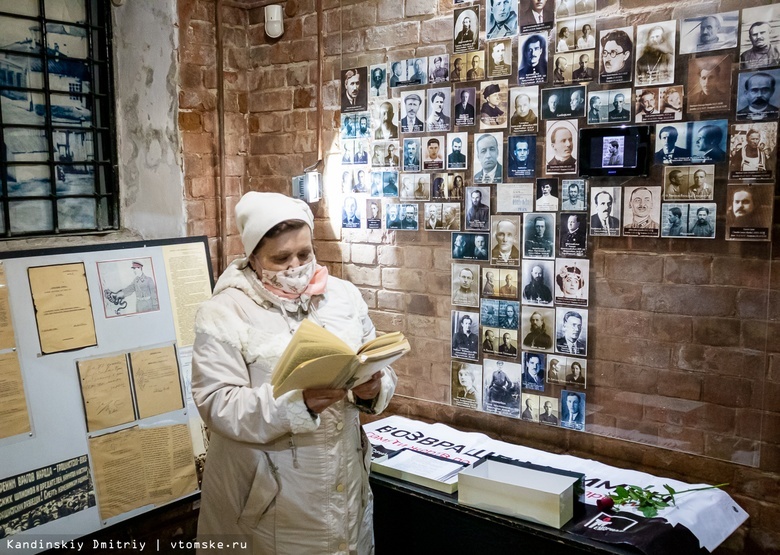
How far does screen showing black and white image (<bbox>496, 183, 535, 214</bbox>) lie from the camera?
2582 millimetres

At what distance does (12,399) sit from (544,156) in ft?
6.88

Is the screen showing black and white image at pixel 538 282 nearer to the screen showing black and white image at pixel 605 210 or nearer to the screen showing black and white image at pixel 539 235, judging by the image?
the screen showing black and white image at pixel 539 235

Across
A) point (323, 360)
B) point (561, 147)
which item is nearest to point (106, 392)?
point (323, 360)

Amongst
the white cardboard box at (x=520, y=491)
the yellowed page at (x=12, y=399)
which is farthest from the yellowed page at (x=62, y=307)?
the white cardboard box at (x=520, y=491)

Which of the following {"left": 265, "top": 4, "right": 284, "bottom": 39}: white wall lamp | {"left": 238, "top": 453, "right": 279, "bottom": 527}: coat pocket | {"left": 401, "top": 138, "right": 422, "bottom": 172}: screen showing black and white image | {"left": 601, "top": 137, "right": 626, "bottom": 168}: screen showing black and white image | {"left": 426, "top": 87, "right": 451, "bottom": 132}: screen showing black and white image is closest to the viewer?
{"left": 238, "top": 453, "right": 279, "bottom": 527}: coat pocket

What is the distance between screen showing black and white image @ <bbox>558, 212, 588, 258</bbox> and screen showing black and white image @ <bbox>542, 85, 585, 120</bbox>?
35cm

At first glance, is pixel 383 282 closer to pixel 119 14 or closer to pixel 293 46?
pixel 293 46

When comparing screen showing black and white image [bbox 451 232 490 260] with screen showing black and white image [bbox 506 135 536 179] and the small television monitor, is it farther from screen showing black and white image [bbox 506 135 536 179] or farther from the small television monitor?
the small television monitor

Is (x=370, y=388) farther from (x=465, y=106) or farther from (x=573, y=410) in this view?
(x=465, y=106)

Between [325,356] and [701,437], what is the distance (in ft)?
4.51

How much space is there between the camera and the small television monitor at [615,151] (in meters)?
2.32

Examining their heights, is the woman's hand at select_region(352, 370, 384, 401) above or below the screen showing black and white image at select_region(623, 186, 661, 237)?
below

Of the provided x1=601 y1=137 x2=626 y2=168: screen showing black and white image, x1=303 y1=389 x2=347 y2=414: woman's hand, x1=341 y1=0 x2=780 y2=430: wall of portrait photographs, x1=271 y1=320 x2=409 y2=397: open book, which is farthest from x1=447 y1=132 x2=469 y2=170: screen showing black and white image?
x1=303 y1=389 x2=347 y2=414: woman's hand

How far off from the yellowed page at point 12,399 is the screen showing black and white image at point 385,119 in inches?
65.2
